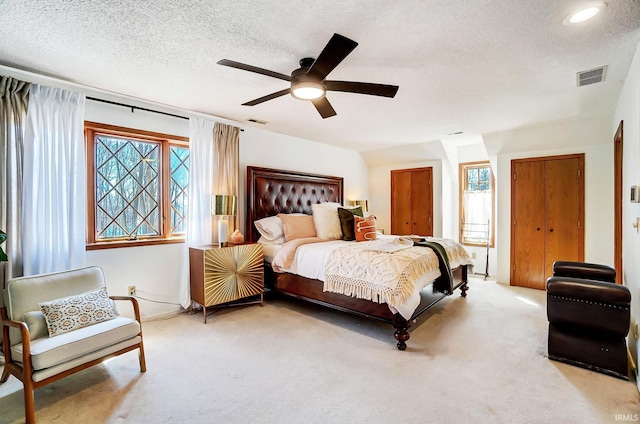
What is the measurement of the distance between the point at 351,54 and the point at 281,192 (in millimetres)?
2712

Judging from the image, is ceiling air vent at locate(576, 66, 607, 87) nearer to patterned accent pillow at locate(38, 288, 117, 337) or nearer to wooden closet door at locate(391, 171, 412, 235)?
wooden closet door at locate(391, 171, 412, 235)

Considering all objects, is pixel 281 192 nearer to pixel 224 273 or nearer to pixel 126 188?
pixel 224 273

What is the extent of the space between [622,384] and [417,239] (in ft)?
7.21

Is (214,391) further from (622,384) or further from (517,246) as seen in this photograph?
(517,246)

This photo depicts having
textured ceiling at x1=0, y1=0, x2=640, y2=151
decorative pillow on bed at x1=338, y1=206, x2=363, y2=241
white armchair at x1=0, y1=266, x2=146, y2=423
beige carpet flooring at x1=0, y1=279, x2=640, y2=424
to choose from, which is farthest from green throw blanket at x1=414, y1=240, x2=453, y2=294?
white armchair at x1=0, y1=266, x2=146, y2=423

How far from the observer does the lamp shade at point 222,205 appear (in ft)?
12.3

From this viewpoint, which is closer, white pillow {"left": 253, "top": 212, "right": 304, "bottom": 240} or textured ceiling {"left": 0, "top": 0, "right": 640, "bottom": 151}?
textured ceiling {"left": 0, "top": 0, "right": 640, "bottom": 151}

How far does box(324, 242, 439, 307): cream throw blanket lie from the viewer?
9.13ft

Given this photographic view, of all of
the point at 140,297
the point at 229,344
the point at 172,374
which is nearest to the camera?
the point at 172,374

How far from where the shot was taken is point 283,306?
404cm

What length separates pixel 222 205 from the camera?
3.75 meters

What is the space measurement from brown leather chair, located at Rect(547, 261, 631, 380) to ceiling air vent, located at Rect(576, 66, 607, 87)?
177 cm

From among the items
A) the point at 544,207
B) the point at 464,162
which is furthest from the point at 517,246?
the point at 464,162

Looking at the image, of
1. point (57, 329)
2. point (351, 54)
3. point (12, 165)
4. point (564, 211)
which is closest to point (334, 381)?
point (57, 329)
